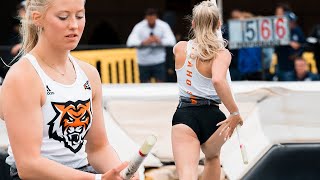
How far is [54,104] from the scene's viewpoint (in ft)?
10.2

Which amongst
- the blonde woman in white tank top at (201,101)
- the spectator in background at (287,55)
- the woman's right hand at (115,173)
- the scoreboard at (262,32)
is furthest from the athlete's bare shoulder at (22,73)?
the scoreboard at (262,32)

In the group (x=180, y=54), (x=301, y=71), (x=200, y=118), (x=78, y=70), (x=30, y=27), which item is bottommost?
(x=301, y=71)

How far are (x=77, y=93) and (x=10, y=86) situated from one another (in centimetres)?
Answer: 27

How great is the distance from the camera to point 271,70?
506 inches

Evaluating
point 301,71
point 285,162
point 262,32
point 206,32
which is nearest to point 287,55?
point 262,32

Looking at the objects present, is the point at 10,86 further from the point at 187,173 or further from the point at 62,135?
the point at 187,173

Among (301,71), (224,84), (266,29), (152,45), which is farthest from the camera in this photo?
(152,45)

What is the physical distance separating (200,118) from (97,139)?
8.36 ft

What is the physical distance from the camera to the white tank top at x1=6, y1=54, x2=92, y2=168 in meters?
3.11

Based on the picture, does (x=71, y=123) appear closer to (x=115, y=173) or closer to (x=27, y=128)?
(x=27, y=128)

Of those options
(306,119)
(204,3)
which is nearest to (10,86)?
(204,3)

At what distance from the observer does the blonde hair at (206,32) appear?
5773 mm

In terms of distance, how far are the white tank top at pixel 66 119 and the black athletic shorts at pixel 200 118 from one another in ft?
8.55

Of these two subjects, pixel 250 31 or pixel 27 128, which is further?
pixel 250 31
